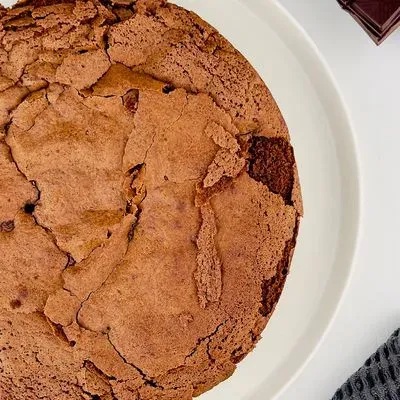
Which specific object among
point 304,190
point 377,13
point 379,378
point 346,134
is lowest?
point 379,378

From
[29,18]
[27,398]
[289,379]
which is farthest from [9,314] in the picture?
[289,379]

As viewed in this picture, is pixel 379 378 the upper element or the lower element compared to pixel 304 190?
lower

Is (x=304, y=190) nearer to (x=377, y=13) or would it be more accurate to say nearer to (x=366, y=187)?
(x=366, y=187)

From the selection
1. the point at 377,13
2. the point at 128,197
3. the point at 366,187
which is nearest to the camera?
the point at 128,197

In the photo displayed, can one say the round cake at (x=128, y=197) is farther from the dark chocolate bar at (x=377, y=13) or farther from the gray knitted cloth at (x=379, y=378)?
the gray knitted cloth at (x=379, y=378)

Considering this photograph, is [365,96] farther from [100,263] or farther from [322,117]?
[100,263]

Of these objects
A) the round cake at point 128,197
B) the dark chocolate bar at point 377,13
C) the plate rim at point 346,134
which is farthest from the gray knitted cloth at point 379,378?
the dark chocolate bar at point 377,13

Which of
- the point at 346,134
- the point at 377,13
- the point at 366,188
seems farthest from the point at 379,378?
the point at 377,13

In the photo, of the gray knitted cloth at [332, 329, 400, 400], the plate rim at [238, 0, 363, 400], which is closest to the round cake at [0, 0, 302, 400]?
the plate rim at [238, 0, 363, 400]
